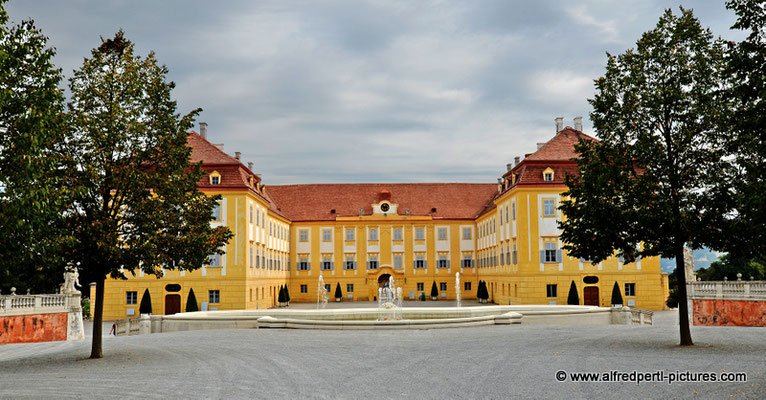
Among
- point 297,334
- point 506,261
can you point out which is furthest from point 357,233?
point 297,334

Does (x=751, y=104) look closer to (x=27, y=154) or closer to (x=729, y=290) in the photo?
(x=27, y=154)

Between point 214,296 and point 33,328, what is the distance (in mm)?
17199

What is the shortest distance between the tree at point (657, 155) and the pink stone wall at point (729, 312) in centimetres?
1056

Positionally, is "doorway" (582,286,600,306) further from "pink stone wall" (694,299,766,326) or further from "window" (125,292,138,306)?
"window" (125,292,138,306)

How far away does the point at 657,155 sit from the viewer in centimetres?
1758

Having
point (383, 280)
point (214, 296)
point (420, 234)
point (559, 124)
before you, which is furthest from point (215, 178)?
point (559, 124)

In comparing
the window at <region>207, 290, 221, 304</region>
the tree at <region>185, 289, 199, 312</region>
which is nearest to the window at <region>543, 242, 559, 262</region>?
the window at <region>207, 290, 221, 304</region>

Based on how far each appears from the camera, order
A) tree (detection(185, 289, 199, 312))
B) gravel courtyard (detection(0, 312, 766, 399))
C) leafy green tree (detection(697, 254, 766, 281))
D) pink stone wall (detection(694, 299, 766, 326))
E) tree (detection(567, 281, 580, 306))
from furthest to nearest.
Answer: leafy green tree (detection(697, 254, 766, 281))
tree (detection(567, 281, 580, 306))
tree (detection(185, 289, 199, 312))
pink stone wall (detection(694, 299, 766, 326))
gravel courtyard (detection(0, 312, 766, 399))

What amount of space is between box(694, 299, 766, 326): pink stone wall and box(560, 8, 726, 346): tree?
10560mm

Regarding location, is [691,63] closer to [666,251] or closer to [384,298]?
[666,251]

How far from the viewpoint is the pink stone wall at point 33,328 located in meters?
24.8

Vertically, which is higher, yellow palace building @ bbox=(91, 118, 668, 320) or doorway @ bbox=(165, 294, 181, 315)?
yellow palace building @ bbox=(91, 118, 668, 320)

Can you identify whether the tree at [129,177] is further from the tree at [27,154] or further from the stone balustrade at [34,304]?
the stone balustrade at [34,304]

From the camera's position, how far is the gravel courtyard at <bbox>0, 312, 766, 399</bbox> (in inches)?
467
